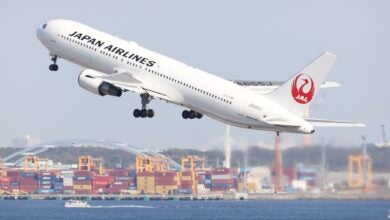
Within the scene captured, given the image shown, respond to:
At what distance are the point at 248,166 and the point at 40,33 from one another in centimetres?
1958

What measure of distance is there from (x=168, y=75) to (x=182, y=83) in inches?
65.7

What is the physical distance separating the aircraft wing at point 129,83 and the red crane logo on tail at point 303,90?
11.2 m

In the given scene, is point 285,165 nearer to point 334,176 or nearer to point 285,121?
point 334,176

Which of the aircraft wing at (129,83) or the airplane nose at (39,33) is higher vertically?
the airplane nose at (39,33)

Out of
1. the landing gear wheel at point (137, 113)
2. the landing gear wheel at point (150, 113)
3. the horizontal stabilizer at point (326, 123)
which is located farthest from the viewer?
the landing gear wheel at point (137, 113)

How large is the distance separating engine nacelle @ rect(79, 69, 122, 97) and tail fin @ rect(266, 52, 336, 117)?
1353 cm

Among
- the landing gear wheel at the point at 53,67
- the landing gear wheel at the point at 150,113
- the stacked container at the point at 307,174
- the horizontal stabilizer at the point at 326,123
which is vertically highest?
the landing gear wheel at the point at 53,67

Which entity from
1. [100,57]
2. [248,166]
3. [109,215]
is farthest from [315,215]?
[100,57]

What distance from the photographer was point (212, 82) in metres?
88.2

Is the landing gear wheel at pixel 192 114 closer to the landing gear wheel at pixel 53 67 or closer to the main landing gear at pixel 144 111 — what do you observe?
the main landing gear at pixel 144 111

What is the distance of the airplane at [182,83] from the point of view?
84.1 metres

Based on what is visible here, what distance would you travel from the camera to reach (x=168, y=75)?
9106cm

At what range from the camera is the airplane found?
84.1 meters

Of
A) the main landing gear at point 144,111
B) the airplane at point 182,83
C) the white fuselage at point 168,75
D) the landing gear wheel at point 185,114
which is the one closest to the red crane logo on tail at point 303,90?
the airplane at point 182,83
